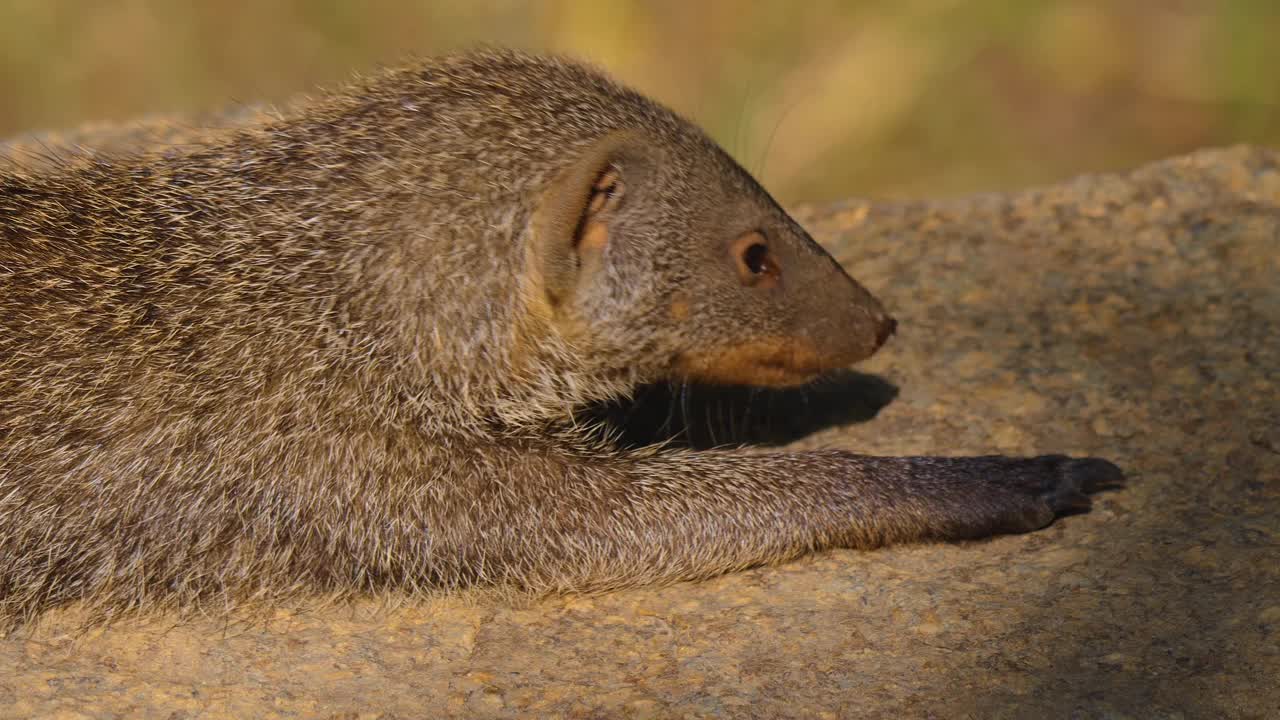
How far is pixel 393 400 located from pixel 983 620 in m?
1.59

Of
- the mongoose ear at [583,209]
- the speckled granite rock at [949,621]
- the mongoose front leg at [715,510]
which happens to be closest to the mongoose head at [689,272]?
the mongoose ear at [583,209]

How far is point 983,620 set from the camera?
10.7 feet

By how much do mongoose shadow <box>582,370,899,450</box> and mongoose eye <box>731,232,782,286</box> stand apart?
0.56m

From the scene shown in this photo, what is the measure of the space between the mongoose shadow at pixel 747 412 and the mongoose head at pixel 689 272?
40 centimetres

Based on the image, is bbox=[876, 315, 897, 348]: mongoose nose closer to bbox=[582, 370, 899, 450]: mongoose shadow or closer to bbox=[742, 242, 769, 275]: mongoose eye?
bbox=[582, 370, 899, 450]: mongoose shadow

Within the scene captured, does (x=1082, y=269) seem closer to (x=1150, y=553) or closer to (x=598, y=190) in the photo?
(x=1150, y=553)

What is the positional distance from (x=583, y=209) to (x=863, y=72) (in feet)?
15.9

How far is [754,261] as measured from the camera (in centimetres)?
394

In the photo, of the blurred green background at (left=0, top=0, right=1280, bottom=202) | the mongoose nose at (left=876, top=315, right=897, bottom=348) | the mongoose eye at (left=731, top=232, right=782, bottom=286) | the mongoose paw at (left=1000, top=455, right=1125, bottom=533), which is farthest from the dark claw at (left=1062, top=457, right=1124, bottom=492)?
the blurred green background at (left=0, top=0, right=1280, bottom=202)

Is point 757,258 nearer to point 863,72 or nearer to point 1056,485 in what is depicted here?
point 1056,485

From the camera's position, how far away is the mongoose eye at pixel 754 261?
12.7ft

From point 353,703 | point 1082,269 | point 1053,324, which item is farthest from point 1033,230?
point 353,703

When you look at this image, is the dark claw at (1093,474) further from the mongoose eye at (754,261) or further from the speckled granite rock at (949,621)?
the mongoose eye at (754,261)

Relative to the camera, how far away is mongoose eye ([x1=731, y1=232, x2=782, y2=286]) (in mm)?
3865
